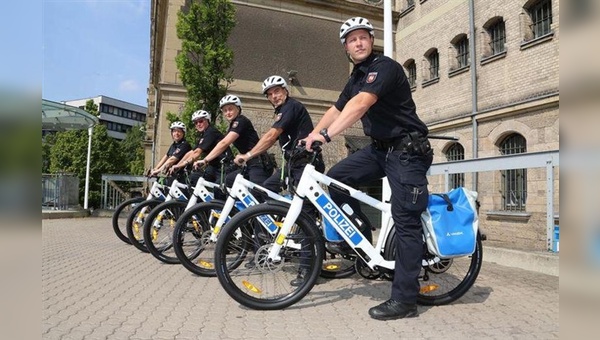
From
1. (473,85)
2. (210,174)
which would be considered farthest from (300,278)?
(473,85)

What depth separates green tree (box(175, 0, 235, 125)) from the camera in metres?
11.6

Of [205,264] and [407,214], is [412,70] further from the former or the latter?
[407,214]

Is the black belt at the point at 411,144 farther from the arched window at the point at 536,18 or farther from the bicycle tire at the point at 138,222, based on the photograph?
the arched window at the point at 536,18

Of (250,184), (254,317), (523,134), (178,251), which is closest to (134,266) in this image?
(178,251)

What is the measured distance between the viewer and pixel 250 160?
17.4 feet

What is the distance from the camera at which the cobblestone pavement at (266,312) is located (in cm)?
314

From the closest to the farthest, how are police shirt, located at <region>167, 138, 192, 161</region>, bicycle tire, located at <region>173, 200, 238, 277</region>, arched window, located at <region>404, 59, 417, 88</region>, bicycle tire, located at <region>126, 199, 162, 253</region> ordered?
bicycle tire, located at <region>173, 200, 238, 277</region>
bicycle tire, located at <region>126, 199, 162, 253</region>
police shirt, located at <region>167, 138, 192, 161</region>
arched window, located at <region>404, 59, 417, 88</region>

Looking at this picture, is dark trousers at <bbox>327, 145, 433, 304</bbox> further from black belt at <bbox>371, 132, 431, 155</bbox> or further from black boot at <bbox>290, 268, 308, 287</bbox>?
black boot at <bbox>290, 268, 308, 287</bbox>

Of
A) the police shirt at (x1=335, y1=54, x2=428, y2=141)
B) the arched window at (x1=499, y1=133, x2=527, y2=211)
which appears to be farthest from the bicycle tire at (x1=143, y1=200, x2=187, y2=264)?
the arched window at (x1=499, y1=133, x2=527, y2=211)

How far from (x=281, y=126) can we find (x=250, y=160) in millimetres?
718

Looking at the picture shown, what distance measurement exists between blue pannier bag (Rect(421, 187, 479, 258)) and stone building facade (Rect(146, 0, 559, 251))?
7.72 m
